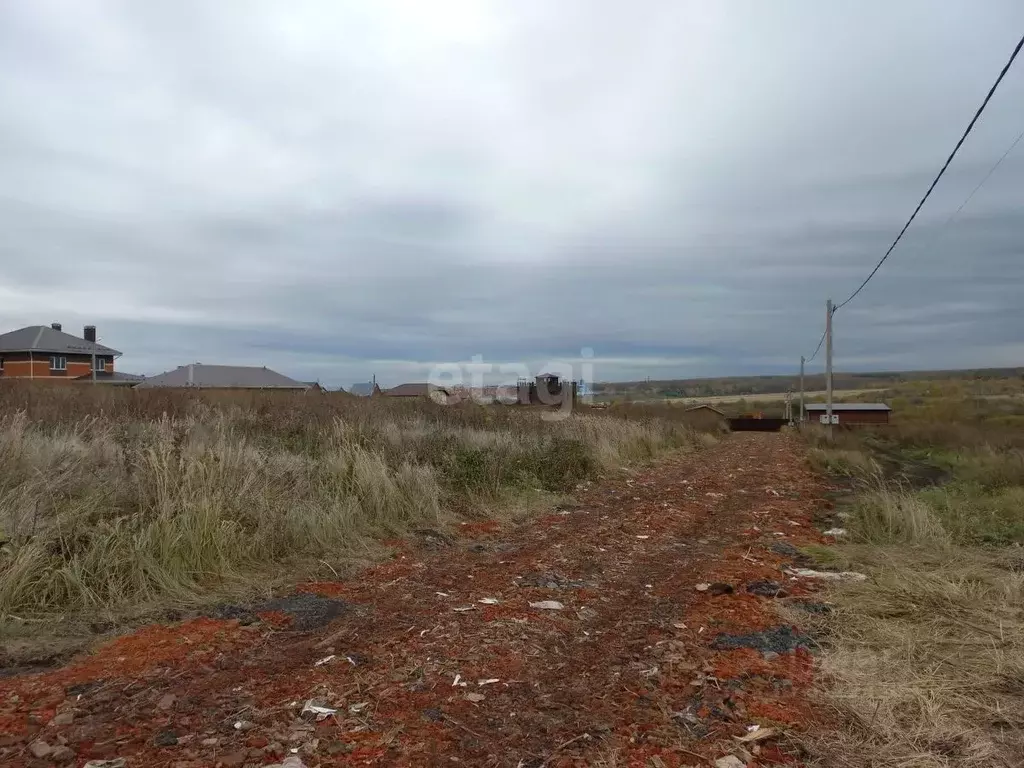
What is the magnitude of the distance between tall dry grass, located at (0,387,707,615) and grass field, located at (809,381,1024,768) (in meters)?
4.07

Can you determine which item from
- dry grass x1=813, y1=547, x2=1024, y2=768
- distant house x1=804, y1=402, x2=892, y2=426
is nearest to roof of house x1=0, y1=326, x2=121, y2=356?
dry grass x1=813, y1=547, x2=1024, y2=768

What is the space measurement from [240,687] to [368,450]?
18.2 feet

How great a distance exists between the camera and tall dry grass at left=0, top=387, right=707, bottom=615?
14.4 feet

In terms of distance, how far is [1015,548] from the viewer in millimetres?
6273

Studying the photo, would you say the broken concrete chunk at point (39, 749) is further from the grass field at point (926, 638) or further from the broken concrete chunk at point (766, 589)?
the broken concrete chunk at point (766, 589)

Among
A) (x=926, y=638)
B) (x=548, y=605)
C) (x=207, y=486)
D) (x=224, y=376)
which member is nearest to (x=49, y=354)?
(x=224, y=376)

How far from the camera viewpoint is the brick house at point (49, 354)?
4934cm

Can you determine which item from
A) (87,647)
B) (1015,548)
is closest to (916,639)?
(1015,548)

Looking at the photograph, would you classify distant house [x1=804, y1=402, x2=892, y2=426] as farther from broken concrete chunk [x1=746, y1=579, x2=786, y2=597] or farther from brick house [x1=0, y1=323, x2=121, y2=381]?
brick house [x1=0, y1=323, x2=121, y2=381]

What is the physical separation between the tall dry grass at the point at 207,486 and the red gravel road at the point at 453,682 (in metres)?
0.74

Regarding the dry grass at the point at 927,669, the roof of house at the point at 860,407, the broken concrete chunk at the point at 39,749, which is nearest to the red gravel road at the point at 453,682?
the broken concrete chunk at the point at 39,749

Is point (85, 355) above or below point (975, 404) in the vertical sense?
above

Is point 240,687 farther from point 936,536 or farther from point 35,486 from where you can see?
point 936,536

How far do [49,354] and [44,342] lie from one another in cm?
98
